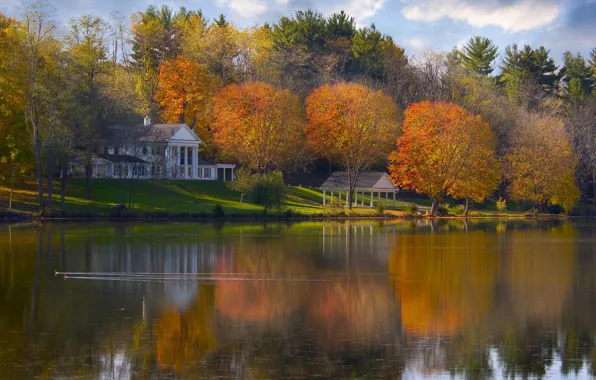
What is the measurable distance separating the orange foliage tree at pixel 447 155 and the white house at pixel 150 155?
22.3 metres

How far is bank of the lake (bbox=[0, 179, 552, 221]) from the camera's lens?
2783 inches

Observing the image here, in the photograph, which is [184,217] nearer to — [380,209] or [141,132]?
[141,132]

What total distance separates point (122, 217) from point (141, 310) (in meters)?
48.2

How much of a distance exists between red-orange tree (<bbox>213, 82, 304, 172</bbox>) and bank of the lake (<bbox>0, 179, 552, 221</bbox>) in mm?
4299

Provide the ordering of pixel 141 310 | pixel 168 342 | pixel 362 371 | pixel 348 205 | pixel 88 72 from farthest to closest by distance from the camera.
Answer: pixel 348 205, pixel 88 72, pixel 141 310, pixel 168 342, pixel 362 371

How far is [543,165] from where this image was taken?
93.3m

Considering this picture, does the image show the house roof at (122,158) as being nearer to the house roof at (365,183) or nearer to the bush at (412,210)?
the house roof at (365,183)

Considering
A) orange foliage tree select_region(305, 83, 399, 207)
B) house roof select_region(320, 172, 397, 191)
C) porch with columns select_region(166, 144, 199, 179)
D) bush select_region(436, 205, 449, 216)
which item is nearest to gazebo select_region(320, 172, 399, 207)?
house roof select_region(320, 172, 397, 191)

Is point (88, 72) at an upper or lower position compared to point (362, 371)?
upper

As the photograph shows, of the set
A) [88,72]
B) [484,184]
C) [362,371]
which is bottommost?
[362,371]

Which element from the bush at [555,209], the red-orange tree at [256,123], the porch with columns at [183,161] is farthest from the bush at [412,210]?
the porch with columns at [183,161]

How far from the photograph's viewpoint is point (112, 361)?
18.0 metres

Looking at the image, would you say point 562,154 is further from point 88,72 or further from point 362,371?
point 362,371

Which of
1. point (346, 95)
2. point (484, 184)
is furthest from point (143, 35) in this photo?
point (484, 184)
